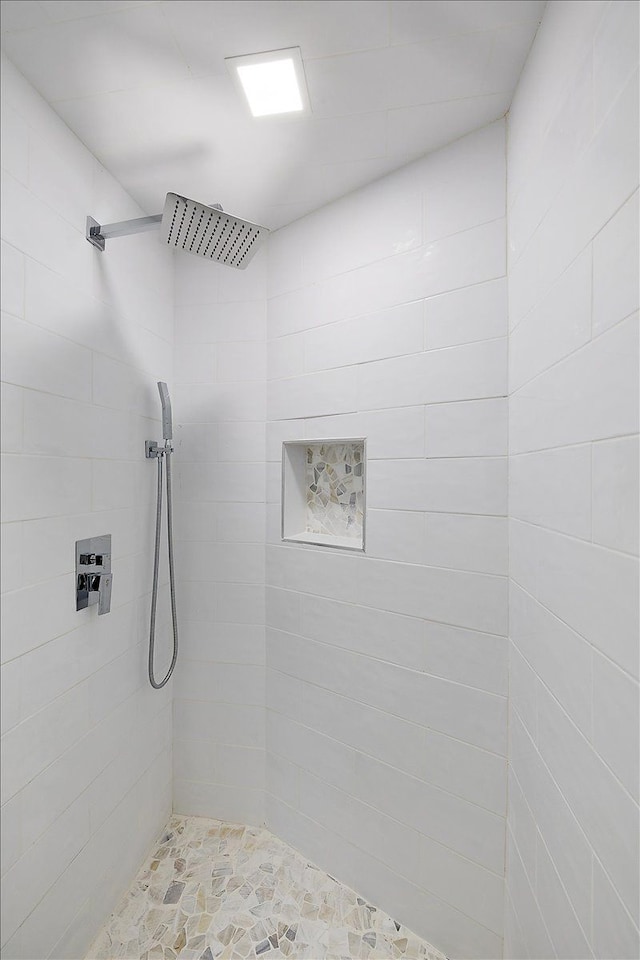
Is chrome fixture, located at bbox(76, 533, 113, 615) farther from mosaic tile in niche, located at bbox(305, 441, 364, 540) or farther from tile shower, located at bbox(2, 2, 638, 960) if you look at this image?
mosaic tile in niche, located at bbox(305, 441, 364, 540)

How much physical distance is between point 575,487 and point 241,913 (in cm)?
166

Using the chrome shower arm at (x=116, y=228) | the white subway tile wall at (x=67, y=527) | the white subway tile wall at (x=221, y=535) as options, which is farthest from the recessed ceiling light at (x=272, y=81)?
the white subway tile wall at (x=221, y=535)

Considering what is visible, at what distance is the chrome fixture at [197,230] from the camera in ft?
4.12

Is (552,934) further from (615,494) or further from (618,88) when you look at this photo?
(618,88)

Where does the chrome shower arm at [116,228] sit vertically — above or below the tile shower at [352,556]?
above

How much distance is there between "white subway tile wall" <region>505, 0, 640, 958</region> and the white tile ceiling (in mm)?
178

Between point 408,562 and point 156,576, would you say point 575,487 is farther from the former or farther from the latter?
point 156,576

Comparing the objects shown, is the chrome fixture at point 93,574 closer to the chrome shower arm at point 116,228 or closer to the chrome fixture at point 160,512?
the chrome fixture at point 160,512

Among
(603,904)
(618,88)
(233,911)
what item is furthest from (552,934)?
(618,88)

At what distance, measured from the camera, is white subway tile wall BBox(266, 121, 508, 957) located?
135 cm

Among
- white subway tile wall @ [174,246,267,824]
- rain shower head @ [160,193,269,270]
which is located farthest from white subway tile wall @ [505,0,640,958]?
white subway tile wall @ [174,246,267,824]

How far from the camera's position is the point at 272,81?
3.88 feet

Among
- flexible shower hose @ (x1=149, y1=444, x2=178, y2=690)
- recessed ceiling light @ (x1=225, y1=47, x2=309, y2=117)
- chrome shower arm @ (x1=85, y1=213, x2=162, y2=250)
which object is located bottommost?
flexible shower hose @ (x1=149, y1=444, x2=178, y2=690)

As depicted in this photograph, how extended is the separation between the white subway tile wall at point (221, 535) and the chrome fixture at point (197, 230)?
0.44 meters
